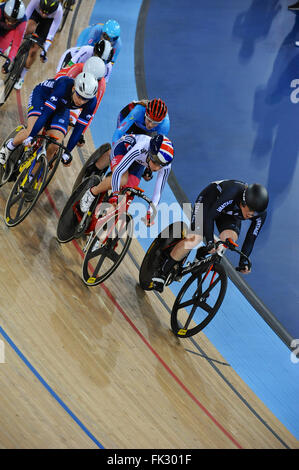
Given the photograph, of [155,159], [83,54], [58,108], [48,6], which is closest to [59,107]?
[58,108]

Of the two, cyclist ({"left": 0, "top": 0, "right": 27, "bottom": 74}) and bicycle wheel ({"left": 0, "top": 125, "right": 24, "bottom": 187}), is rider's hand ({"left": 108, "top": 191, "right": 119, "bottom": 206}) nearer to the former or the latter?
bicycle wheel ({"left": 0, "top": 125, "right": 24, "bottom": 187})

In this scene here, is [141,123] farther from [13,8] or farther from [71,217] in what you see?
[13,8]

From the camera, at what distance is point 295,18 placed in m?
12.7

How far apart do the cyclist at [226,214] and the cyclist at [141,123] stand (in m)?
0.74

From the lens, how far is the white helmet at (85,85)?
5.33 meters

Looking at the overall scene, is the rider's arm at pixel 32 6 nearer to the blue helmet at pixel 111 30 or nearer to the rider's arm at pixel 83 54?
the blue helmet at pixel 111 30

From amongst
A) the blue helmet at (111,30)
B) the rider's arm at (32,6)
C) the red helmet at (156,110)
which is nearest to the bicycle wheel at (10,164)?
the red helmet at (156,110)

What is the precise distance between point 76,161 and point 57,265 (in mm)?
2036

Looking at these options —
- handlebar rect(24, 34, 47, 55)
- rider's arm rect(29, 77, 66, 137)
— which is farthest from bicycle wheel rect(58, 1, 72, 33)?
rider's arm rect(29, 77, 66, 137)

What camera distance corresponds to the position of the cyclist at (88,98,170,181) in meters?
5.57

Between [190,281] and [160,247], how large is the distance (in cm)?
42

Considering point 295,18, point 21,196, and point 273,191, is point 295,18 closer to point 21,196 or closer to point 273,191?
point 273,191
